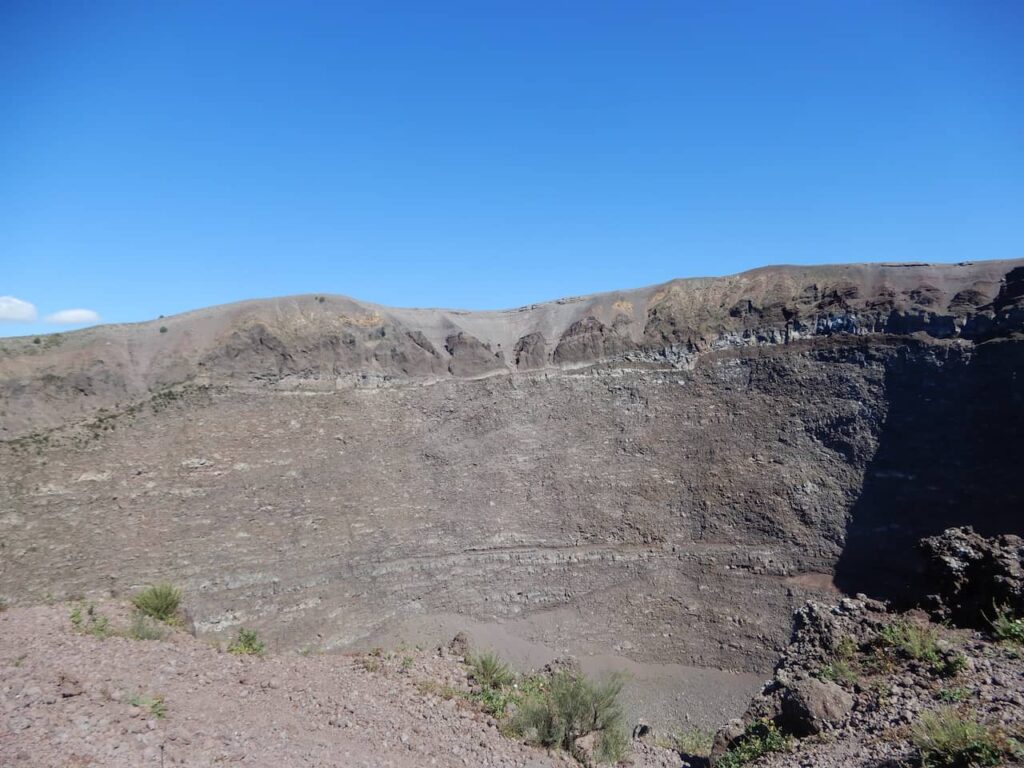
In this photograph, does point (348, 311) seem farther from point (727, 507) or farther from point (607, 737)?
point (607, 737)

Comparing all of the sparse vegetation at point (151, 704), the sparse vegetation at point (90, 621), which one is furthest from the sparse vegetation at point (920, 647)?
the sparse vegetation at point (90, 621)

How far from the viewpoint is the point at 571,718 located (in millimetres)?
9695

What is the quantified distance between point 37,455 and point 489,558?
13.7 metres

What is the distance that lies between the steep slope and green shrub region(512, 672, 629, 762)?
9229 millimetres

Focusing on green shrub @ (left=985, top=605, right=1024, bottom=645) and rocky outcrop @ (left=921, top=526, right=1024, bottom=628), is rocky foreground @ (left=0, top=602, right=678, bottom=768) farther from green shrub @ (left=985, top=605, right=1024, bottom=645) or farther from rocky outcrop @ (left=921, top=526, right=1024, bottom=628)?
green shrub @ (left=985, top=605, right=1024, bottom=645)

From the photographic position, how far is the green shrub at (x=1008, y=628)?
702 centimetres

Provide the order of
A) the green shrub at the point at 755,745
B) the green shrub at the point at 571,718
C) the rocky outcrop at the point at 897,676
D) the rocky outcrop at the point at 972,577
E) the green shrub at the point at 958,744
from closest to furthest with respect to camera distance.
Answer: the green shrub at the point at 958,744
the rocky outcrop at the point at 897,676
the green shrub at the point at 755,745
the rocky outcrop at the point at 972,577
the green shrub at the point at 571,718

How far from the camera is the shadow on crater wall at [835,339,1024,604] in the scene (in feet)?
61.9

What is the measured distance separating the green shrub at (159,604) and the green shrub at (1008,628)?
12.2m

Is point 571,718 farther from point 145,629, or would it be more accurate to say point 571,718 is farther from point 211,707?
point 145,629

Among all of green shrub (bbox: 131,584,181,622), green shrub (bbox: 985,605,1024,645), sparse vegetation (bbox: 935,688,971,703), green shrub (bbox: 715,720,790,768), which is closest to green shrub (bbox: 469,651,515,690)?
green shrub (bbox: 715,720,790,768)

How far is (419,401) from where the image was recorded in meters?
24.7

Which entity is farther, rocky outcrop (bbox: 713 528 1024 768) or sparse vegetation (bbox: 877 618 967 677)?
sparse vegetation (bbox: 877 618 967 677)

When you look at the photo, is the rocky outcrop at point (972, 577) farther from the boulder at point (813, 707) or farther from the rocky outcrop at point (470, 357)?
the rocky outcrop at point (470, 357)
